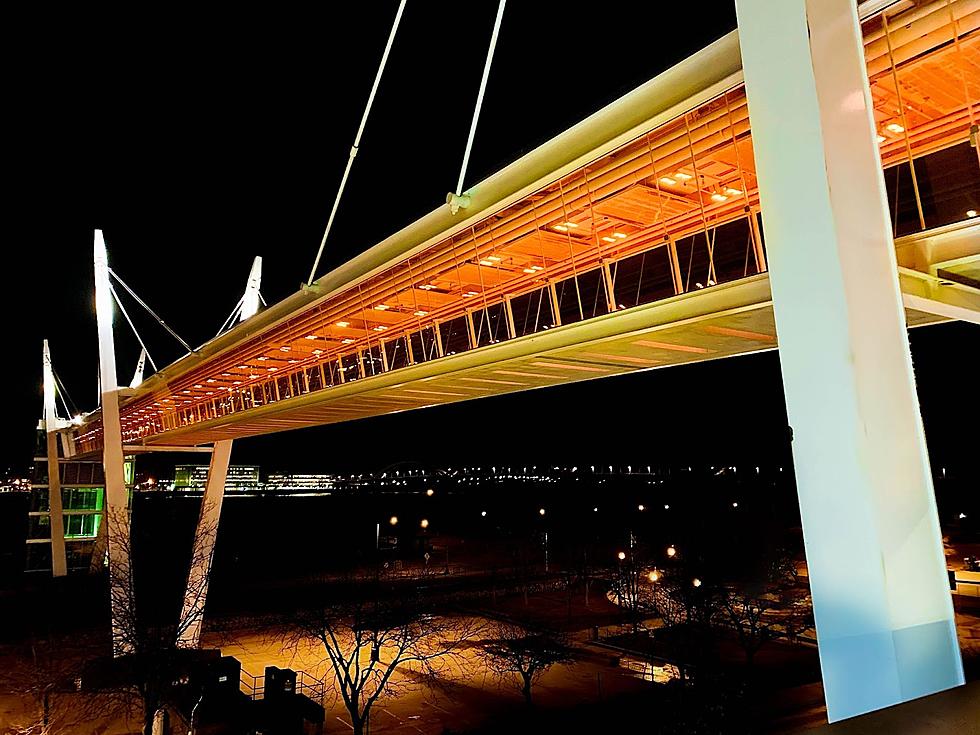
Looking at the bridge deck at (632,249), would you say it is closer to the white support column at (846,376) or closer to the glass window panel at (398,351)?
the glass window panel at (398,351)

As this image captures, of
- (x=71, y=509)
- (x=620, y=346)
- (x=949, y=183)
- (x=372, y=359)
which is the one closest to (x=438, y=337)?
(x=372, y=359)

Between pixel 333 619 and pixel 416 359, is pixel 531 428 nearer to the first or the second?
pixel 333 619

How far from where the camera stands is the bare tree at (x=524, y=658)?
850 inches

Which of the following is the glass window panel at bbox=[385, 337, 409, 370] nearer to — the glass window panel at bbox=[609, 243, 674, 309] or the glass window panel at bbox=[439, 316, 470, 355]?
the glass window panel at bbox=[439, 316, 470, 355]

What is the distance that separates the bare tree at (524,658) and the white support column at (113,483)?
11.6 metres

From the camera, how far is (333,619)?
30.4 metres

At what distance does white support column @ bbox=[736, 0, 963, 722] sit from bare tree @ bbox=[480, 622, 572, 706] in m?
18.5

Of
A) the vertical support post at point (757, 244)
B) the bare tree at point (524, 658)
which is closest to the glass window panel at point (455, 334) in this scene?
the vertical support post at point (757, 244)

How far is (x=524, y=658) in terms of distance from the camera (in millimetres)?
24281

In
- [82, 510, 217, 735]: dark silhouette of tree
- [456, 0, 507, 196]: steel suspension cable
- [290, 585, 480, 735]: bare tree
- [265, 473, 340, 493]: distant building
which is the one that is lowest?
[290, 585, 480, 735]: bare tree

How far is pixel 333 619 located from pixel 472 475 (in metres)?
158

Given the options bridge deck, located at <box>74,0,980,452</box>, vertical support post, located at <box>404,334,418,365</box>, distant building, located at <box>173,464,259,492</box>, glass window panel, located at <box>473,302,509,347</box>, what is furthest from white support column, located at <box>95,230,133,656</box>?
distant building, located at <box>173,464,259,492</box>

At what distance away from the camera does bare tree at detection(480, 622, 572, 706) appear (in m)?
21.6

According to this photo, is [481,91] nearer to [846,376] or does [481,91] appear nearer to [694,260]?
[694,260]
